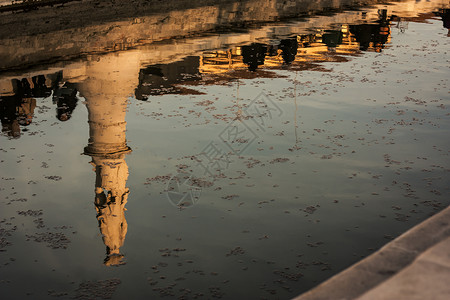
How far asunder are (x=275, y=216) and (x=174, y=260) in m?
1.47

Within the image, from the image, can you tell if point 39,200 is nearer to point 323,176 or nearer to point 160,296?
point 160,296

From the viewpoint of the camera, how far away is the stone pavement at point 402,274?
474 cm

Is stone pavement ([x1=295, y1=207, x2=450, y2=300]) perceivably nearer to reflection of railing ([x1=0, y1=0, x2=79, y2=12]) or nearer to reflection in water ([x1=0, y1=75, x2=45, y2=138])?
reflection in water ([x1=0, y1=75, x2=45, y2=138])

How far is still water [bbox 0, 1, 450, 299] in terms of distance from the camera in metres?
6.70

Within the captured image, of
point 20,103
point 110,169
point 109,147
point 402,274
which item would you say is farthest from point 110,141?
point 402,274

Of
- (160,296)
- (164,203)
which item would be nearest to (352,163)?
(164,203)

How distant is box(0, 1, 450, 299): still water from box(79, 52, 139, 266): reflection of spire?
0.03 metres

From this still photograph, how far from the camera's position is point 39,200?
8219 mm

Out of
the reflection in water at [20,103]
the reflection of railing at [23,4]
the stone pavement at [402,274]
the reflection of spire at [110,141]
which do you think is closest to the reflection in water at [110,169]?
the reflection of spire at [110,141]

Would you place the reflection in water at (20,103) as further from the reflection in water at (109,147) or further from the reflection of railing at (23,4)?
the reflection of railing at (23,4)

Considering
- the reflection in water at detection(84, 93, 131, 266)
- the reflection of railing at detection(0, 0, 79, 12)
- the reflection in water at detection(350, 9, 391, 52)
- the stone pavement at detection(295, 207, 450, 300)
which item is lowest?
the reflection in water at detection(84, 93, 131, 266)

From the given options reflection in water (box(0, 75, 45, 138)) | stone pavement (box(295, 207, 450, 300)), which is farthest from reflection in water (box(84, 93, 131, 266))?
stone pavement (box(295, 207, 450, 300))

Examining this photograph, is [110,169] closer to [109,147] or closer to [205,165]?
[109,147]

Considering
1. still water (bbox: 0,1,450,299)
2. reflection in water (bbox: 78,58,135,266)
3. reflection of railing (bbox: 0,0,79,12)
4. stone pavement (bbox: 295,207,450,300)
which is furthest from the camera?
reflection of railing (bbox: 0,0,79,12)
